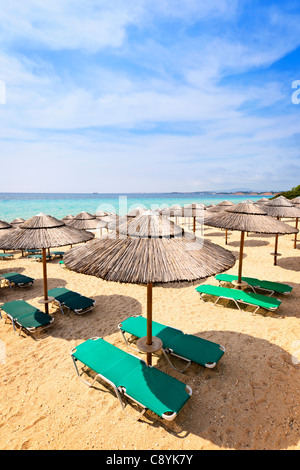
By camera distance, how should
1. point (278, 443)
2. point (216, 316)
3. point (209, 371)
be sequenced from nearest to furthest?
point (278, 443) → point (209, 371) → point (216, 316)

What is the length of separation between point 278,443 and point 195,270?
2.55 metres

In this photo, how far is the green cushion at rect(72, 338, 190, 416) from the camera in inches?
125

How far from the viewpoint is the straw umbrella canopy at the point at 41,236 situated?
552 centimetres

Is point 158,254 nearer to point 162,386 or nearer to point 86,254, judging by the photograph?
point 86,254

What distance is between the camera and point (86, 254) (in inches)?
149

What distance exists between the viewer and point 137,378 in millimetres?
3602

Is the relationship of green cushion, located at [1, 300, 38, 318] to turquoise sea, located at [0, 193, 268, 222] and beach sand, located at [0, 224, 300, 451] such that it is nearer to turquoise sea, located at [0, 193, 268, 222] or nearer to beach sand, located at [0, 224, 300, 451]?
beach sand, located at [0, 224, 300, 451]

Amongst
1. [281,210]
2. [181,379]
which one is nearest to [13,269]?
[181,379]

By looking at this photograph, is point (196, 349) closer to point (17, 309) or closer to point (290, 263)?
point (17, 309)

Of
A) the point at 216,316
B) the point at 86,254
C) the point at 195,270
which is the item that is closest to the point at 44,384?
the point at 86,254

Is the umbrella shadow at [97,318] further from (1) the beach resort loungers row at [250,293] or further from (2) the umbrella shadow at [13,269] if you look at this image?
(2) the umbrella shadow at [13,269]

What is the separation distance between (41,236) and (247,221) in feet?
19.1

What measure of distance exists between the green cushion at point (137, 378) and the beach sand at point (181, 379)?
41 cm
